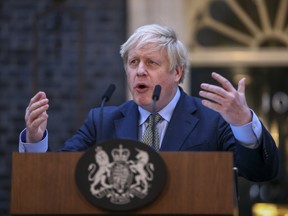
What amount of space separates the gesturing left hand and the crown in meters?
0.48

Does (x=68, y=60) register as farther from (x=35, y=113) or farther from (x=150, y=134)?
(x=35, y=113)

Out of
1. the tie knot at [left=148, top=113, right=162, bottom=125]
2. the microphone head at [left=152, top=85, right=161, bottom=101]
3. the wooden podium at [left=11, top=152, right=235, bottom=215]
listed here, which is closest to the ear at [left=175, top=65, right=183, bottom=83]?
the tie knot at [left=148, top=113, right=162, bottom=125]

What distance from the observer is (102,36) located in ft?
29.5

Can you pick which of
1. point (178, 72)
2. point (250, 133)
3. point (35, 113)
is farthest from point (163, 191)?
point (178, 72)

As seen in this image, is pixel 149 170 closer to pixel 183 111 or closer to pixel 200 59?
pixel 183 111

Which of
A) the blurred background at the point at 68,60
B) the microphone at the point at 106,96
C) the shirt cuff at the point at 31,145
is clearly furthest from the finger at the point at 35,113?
the blurred background at the point at 68,60

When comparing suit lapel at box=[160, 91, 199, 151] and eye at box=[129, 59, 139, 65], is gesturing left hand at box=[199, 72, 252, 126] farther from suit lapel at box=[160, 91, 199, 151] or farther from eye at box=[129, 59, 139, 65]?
eye at box=[129, 59, 139, 65]

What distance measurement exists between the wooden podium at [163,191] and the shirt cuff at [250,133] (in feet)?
1.52

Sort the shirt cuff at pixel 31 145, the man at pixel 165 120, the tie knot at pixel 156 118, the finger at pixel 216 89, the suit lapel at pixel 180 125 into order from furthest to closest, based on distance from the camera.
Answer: the tie knot at pixel 156 118
the suit lapel at pixel 180 125
the shirt cuff at pixel 31 145
the man at pixel 165 120
the finger at pixel 216 89

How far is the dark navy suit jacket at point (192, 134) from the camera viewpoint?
416cm

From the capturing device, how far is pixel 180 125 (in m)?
4.52

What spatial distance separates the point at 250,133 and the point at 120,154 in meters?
0.78

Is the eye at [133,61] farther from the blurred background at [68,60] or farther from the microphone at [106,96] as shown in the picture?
the blurred background at [68,60]

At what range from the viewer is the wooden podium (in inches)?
138
